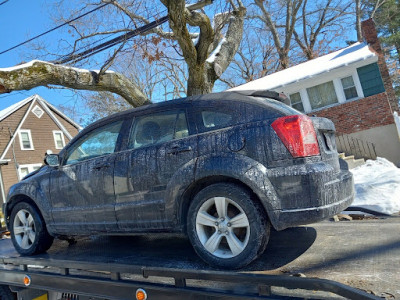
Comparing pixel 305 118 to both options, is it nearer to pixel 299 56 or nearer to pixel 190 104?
pixel 190 104

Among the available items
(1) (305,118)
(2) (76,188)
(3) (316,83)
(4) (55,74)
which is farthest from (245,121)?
(3) (316,83)

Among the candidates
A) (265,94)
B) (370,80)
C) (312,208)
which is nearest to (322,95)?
(370,80)

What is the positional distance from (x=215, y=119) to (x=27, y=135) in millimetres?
27652

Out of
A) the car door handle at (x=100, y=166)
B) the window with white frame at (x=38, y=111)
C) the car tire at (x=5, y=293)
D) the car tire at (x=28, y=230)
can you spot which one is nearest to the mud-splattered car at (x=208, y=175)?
the car door handle at (x=100, y=166)

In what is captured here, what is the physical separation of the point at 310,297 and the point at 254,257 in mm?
781

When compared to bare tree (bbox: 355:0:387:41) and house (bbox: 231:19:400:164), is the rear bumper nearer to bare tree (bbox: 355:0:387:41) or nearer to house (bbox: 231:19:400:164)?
house (bbox: 231:19:400:164)

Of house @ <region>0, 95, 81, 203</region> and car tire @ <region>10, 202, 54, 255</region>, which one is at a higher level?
house @ <region>0, 95, 81, 203</region>

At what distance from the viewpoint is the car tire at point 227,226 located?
2.67 m

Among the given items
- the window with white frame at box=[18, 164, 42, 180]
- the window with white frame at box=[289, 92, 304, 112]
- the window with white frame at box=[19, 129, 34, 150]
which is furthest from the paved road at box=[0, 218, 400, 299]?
the window with white frame at box=[19, 129, 34, 150]

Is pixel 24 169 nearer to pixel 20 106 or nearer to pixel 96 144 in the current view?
pixel 20 106

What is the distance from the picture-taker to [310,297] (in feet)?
6.23

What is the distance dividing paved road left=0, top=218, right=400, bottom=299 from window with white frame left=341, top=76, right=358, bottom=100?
11652 millimetres

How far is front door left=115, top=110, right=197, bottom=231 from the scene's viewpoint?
10.1 ft

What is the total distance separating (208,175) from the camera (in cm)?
284
